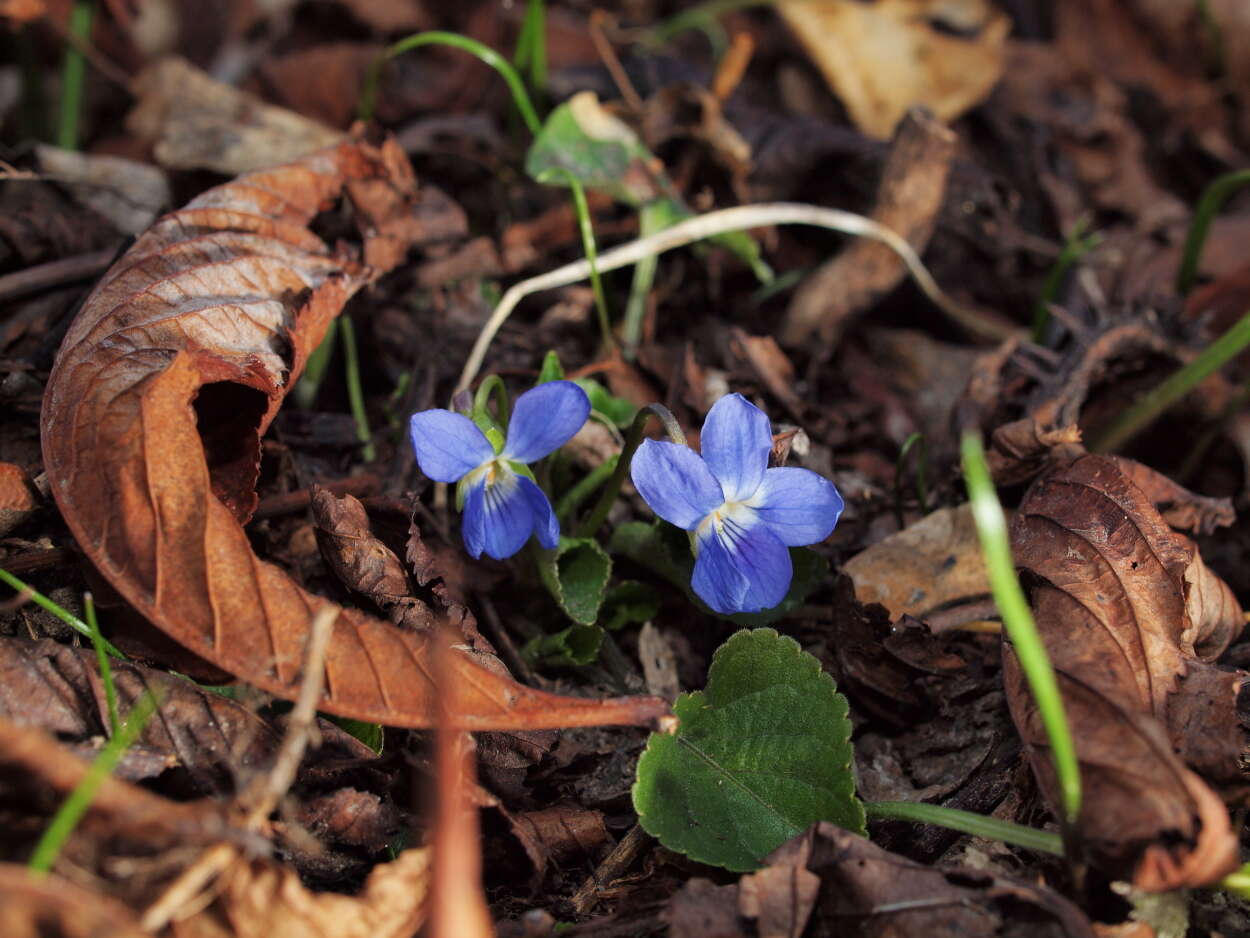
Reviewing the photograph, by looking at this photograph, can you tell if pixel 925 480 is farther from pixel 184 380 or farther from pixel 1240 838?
pixel 184 380

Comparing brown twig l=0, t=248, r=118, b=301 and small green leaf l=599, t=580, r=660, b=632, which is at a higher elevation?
brown twig l=0, t=248, r=118, b=301

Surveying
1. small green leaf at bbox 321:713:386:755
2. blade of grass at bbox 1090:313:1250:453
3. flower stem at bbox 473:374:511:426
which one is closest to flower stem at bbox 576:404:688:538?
flower stem at bbox 473:374:511:426

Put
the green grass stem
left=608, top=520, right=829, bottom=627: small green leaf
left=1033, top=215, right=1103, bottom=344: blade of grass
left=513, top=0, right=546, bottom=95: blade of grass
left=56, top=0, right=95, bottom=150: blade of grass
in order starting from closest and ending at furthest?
left=608, top=520, right=829, bottom=627: small green leaf < the green grass stem < left=1033, top=215, right=1103, bottom=344: blade of grass < left=513, top=0, right=546, bottom=95: blade of grass < left=56, top=0, right=95, bottom=150: blade of grass

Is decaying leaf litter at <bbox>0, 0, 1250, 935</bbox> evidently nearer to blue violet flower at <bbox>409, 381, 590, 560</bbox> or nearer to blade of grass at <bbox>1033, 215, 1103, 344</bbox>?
blade of grass at <bbox>1033, 215, 1103, 344</bbox>

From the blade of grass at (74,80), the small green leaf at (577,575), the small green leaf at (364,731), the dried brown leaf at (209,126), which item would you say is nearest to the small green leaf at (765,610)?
the small green leaf at (577,575)

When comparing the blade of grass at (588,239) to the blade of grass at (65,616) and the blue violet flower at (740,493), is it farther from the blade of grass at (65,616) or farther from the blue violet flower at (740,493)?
the blade of grass at (65,616)

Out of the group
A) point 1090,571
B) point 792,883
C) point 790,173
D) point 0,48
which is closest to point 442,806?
point 792,883
